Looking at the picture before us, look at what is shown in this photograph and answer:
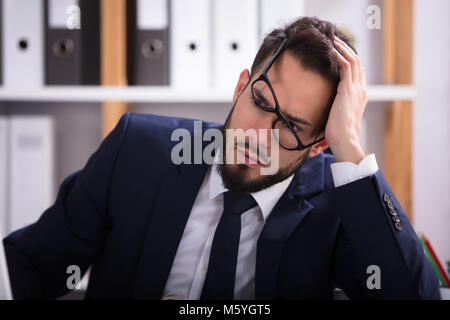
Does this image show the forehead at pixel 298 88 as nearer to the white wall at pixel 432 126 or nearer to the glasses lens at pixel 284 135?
the glasses lens at pixel 284 135

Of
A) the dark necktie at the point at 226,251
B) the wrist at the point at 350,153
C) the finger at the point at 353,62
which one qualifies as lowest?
the dark necktie at the point at 226,251

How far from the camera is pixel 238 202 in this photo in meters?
0.73

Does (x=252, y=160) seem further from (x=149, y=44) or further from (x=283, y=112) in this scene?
(x=149, y=44)

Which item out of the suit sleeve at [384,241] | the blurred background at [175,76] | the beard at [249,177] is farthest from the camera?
the blurred background at [175,76]

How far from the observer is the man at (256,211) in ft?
2.11

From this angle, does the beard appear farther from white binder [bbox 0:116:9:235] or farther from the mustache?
white binder [bbox 0:116:9:235]

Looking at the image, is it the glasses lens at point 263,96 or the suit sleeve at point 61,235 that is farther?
the suit sleeve at point 61,235

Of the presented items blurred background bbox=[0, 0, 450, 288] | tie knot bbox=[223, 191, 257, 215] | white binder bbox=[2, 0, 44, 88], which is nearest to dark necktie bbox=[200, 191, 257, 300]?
tie knot bbox=[223, 191, 257, 215]

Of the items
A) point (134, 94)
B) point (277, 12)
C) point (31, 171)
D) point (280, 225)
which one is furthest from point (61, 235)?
point (277, 12)

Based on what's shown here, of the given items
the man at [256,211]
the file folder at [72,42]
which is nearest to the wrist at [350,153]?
the man at [256,211]

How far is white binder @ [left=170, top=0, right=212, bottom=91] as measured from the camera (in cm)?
89

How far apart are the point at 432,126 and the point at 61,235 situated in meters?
0.85
